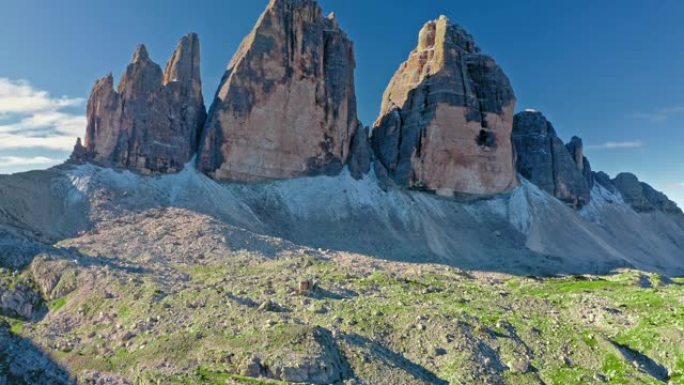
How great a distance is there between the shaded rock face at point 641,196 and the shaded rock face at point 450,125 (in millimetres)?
47594

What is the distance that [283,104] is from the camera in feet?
210

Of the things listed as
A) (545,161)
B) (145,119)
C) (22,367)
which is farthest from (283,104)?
(545,161)

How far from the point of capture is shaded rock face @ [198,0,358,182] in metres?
60.5

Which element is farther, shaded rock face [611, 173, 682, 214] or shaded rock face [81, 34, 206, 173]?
shaded rock face [611, 173, 682, 214]

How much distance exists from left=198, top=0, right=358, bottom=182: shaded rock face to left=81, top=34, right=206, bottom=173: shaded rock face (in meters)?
2.78

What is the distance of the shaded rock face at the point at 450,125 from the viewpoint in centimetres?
7375

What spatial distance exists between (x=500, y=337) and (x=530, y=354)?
1656 mm

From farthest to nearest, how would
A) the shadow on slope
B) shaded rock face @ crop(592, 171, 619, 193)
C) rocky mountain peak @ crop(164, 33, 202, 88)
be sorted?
shaded rock face @ crop(592, 171, 619, 193) → rocky mountain peak @ crop(164, 33, 202, 88) → the shadow on slope

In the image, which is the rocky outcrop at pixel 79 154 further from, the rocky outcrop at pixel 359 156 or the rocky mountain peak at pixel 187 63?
the rocky outcrop at pixel 359 156

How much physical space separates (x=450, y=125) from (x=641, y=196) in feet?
206

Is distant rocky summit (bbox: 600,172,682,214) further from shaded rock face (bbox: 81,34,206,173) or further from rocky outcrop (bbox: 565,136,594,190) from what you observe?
shaded rock face (bbox: 81,34,206,173)

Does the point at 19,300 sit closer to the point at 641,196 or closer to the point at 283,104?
the point at 283,104

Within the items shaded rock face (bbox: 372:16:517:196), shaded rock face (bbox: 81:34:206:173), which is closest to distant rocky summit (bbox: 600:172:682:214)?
shaded rock face (bbox: 372:16:517:196)

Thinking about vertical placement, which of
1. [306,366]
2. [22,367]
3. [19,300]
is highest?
[19,300]
